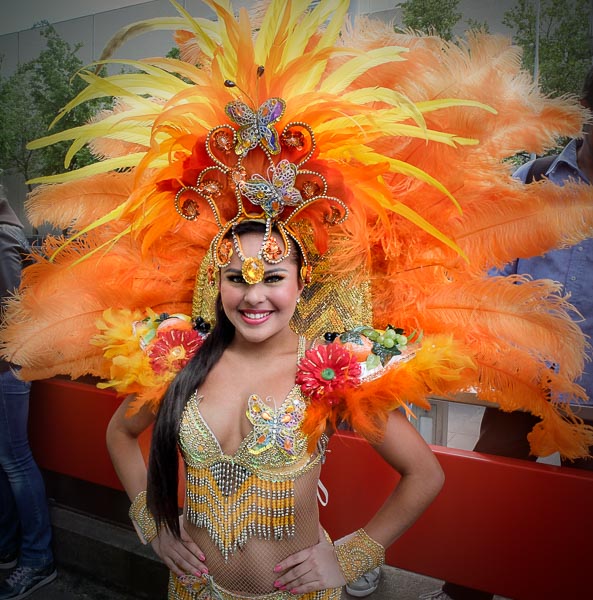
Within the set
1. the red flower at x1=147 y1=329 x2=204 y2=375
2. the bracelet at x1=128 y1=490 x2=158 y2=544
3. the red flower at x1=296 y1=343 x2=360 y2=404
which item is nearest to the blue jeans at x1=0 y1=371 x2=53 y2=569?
the bracelet at x1=128 y1=490 x2=158 y2=544

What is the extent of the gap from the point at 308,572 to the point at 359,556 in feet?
0.42

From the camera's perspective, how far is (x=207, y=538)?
139cm

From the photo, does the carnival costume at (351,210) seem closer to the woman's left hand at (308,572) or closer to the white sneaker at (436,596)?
the woman's left hand at (308,572)

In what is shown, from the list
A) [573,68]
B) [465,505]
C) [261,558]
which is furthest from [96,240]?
[573,68]

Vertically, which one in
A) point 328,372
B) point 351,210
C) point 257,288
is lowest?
point 328,372

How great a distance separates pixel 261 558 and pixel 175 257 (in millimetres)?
854

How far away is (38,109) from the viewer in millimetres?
3551

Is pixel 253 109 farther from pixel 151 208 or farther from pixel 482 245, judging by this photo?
pixel 482 245

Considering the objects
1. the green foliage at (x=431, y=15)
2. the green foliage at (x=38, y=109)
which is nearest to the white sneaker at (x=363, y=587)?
the green foliage at (x=431, y=15)

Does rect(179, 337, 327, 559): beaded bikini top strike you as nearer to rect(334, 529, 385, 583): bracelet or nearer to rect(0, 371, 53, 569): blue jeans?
rect(334, 529, 385, 583): bracelet

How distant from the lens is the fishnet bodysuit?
4.23ft

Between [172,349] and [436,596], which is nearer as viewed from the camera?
[172,349]

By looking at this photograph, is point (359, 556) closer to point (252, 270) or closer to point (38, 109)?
point (252, 270)

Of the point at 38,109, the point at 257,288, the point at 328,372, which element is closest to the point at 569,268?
the point at 328,372
